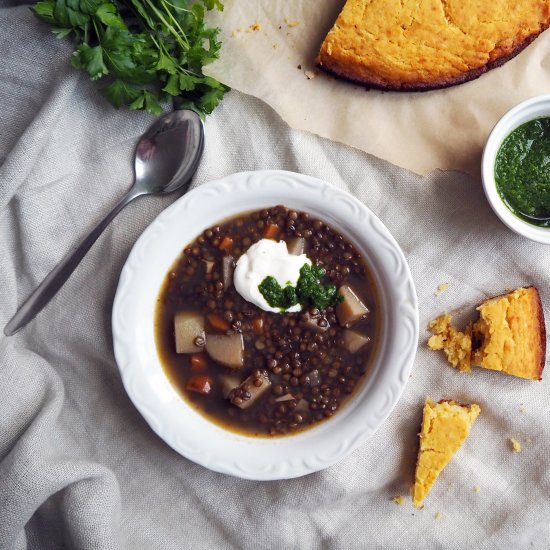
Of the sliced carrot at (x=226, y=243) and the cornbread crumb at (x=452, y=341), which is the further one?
the cornbread crumb at (x=452, y=341)

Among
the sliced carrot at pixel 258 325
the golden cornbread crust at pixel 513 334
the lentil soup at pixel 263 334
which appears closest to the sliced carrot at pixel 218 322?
the lentil soup at pixel 263 334

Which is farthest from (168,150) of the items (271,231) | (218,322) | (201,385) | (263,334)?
(201,385)

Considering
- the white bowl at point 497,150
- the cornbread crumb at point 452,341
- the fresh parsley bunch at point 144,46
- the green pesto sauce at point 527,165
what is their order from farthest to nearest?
the cornbread crumb at point 452,341 < the green pesto sauce at point 527,165 < the white bowl at point 497,150 < the fresh parsley bunch at point 144,46

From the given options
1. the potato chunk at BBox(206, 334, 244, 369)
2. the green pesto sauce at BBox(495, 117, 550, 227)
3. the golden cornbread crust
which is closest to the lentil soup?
the potato chunk at BBox(206, 334, 244, 369)

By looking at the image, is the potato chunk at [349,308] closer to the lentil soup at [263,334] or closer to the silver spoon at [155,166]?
the lentil soup at [263,334]

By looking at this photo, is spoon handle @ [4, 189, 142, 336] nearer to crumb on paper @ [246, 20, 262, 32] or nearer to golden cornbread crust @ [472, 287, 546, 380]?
crumb on paper @ [246, 20, 262, 32]
